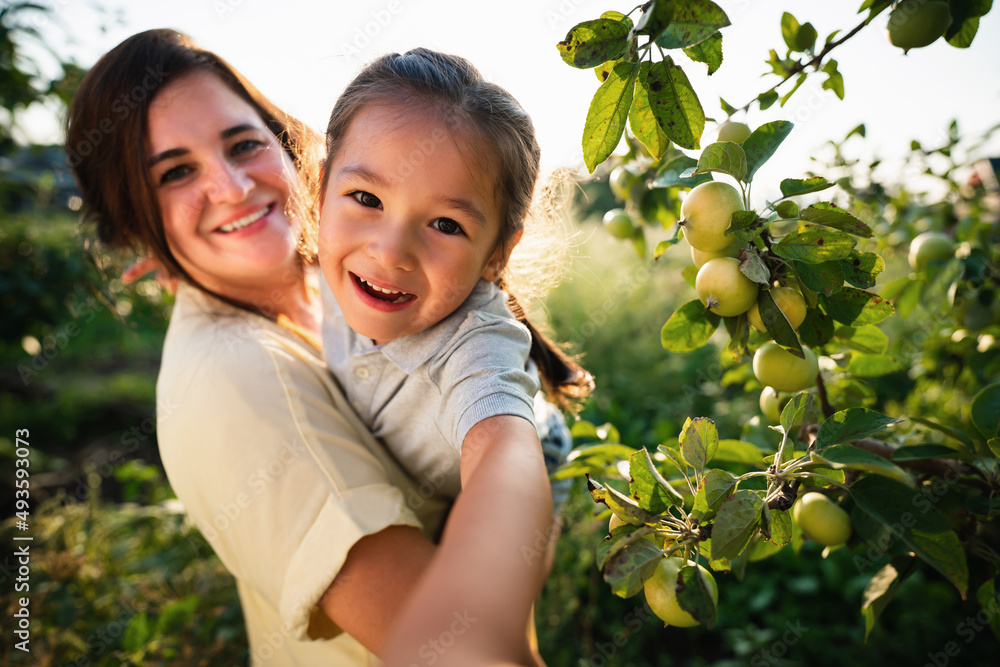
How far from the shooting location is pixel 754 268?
736 mm

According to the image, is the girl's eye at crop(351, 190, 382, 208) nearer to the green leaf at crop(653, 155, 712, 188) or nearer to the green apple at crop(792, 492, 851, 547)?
the green leaf at crop(653, 155, 712, 188)

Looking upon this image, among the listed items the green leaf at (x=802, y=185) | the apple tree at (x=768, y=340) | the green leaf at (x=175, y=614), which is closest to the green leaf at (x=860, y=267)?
the apple tree at (x=768, y=340)

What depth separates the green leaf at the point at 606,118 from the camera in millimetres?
763

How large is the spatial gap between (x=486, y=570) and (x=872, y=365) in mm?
886

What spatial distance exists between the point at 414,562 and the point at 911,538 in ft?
2.43

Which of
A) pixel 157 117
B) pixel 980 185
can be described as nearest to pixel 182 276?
pixel 157 117

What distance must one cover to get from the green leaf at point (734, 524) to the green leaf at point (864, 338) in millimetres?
465

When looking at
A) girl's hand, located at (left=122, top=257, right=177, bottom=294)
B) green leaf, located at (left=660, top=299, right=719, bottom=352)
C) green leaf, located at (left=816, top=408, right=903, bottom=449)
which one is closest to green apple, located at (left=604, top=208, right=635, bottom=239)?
green leaf, located at (left=660, top=299, right=719, bottom=352)

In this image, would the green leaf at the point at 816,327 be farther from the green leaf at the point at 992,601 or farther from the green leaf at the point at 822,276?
the green leaf at the point at 992,601

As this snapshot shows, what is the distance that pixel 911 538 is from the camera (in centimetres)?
74

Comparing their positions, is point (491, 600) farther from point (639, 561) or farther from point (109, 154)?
point (109, 154)

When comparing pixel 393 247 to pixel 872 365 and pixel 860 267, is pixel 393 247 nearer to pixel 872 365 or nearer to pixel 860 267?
pixel 860 267

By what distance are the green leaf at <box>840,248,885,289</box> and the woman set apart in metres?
0.55

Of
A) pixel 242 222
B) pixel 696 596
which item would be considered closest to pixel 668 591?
pixel 696 596
